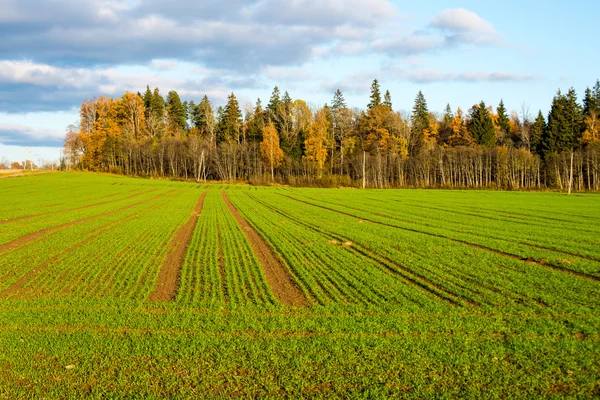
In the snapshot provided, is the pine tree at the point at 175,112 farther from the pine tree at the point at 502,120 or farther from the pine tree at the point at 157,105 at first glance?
the pine tree at the point at 502,120

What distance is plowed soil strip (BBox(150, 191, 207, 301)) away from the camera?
12219 millimetres

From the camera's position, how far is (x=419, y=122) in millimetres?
110750

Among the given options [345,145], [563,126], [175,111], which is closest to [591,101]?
[563,126]

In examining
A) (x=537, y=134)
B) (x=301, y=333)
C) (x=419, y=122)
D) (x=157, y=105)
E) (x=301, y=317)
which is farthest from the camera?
(x=157, y=105)

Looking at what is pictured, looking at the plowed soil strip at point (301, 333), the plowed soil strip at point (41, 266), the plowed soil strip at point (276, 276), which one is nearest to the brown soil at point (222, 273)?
the plowed soil strip at point (276, 276)

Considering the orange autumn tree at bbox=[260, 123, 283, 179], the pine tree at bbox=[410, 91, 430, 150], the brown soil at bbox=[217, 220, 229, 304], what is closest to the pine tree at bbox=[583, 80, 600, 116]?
the pine tree at bbox=[410, 91, 430, 150]

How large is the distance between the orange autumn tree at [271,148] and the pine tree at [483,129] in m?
45.8

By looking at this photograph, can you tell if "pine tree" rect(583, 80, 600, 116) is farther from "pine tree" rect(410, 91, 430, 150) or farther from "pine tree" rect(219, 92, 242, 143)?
"pine tree" rect(219, 92, 242, 143)

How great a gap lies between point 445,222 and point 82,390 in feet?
83.2

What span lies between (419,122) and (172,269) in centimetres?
10439

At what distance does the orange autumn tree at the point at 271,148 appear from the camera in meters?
95.7

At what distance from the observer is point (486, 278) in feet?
44.4

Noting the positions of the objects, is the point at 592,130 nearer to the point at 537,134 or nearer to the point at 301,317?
the point at 537,134

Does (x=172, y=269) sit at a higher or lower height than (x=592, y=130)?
lower
